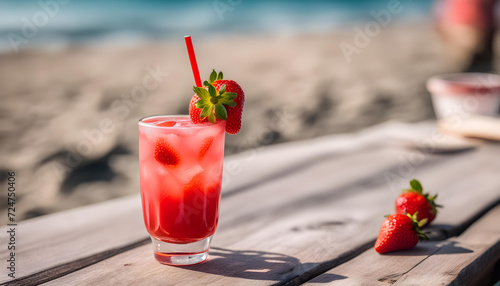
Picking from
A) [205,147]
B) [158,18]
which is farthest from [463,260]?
[158,18]

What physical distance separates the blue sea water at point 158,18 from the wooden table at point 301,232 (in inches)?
272

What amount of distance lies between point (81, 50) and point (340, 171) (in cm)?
724

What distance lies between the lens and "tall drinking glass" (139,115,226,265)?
43.4 inches

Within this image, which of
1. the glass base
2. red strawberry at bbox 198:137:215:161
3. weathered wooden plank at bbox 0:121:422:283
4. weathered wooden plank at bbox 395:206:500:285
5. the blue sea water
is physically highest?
the blue sea water

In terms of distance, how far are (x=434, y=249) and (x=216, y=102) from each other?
1.86 feet

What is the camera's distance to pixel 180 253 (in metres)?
1.11

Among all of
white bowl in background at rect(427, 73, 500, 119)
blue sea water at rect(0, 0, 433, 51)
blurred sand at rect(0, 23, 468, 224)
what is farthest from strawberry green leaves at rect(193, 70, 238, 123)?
blue sea water at rect(0, 0, 433, 51)

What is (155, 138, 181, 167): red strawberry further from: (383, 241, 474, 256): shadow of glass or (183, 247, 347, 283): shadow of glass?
(383, 241, 474, 256): shadow of glass

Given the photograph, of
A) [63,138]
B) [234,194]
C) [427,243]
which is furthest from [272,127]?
[427,243]

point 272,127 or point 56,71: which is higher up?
point 56,71

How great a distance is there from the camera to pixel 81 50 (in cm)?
827

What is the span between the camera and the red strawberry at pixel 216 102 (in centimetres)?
106

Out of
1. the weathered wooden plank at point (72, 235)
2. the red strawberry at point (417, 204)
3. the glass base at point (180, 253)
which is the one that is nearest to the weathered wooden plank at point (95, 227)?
the weathered wooden plank at point (72, 235)

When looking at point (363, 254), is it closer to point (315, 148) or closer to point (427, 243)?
point (427, 243)
